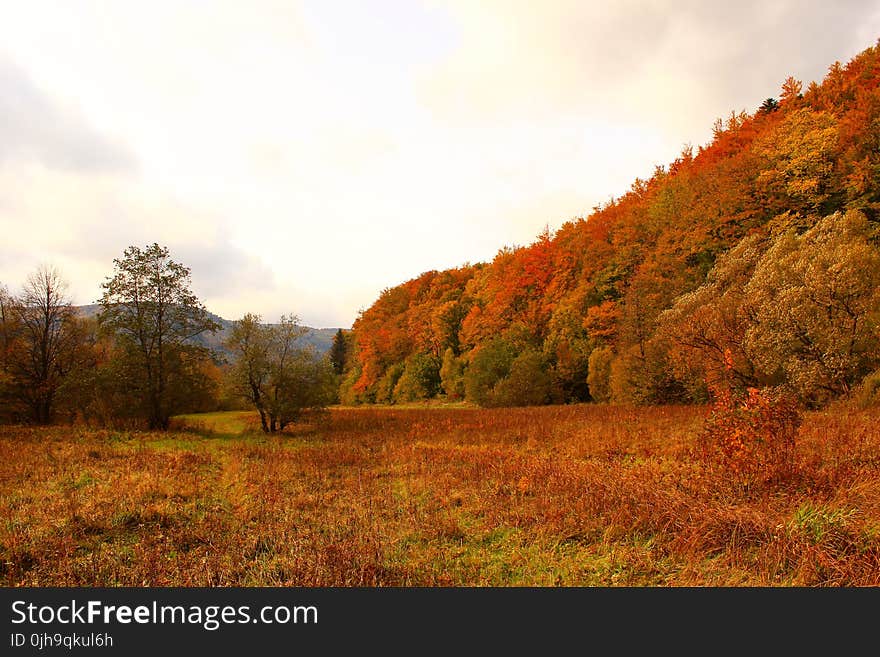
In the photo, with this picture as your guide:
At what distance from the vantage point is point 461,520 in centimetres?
760

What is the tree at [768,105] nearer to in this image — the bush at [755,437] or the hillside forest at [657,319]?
the hillside forest at [657,319]

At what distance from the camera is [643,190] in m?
52.8

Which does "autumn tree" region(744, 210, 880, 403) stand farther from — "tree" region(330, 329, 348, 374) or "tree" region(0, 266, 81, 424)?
"tree" region(330, 329, 348, 374)

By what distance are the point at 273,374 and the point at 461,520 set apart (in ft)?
67.1

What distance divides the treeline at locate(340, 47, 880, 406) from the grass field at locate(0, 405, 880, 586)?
366cm

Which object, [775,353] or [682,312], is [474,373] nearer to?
[682,312]

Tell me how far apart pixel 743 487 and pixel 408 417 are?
26.5m

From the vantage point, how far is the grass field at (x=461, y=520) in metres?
5.17

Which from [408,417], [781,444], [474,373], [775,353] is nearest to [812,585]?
[781,444]

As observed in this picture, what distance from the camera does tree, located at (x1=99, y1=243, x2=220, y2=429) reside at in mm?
24953

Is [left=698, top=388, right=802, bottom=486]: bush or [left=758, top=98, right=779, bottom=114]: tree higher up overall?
[left=758, top=98, right=779, bottom=114]: tree

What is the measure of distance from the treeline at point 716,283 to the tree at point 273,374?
70.3 ft

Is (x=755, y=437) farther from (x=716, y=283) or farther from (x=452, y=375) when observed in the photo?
(x=452, y=375)

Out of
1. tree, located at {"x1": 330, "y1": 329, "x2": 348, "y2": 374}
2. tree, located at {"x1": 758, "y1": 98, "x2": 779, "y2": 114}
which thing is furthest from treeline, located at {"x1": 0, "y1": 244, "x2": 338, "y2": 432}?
tree, located at {"x1": 330, "y1": 329, "x2": 348, "y2": 374}
